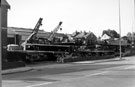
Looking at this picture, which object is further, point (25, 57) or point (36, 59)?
point (36, 59)

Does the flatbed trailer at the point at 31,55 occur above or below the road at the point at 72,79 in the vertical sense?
above

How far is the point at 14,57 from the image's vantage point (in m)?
26.4

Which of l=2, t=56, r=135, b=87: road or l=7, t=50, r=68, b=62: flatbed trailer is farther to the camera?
l=7, t=50, r=68, b=62: flatbed trailer

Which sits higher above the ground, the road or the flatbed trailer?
the flatbed trailer

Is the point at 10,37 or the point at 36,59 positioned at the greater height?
the point at 10,37

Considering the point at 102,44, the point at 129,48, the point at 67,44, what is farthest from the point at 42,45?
the point at 129,48

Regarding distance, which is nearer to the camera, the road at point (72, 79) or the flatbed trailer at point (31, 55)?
the road at point (72, 79)

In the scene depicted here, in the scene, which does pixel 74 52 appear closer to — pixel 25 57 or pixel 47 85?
pixel 25 57

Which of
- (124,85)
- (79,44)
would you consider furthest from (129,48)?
(124,85)

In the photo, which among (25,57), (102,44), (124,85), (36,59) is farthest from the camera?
(102,44)

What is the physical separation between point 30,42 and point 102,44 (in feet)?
59.6

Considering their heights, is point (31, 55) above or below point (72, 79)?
above

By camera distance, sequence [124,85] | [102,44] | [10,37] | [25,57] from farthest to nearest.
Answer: [102,44] < [10,37] < [25,57] < [124,85]

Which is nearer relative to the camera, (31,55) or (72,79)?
(72,79)
